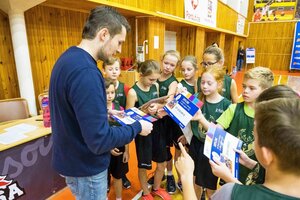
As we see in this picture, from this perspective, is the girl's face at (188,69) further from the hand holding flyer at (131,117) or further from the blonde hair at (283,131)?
the blonde hair at (283,131)

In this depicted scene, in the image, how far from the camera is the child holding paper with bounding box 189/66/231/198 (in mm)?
1852

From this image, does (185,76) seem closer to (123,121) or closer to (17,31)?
(123,121)

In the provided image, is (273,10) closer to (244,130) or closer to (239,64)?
(239,64)

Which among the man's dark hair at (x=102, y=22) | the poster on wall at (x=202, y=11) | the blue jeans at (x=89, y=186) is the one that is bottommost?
the blue jeans at (x=89, y=186)

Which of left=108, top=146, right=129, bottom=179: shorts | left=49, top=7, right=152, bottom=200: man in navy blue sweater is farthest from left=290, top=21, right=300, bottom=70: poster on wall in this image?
left=49, top=7, right=152, bottom=200: man in navy blue sweater

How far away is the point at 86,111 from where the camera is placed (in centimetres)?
98

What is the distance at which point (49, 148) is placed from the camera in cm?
224

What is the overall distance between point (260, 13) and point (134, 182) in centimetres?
1529

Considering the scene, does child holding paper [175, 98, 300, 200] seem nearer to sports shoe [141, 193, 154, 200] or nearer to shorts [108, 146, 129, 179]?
shorts [108, 146, 129, 179]

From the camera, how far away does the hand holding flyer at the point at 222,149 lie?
1.14 meters

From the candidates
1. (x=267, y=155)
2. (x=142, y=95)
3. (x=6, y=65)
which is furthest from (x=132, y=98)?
(x=6, y=65)

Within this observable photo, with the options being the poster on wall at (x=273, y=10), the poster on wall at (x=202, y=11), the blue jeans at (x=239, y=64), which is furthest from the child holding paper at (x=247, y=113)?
the poster on wall at (x=273, y=10)

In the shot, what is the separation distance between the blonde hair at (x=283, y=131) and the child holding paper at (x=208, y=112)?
1.13 metres

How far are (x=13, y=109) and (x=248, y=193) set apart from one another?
2.77m
